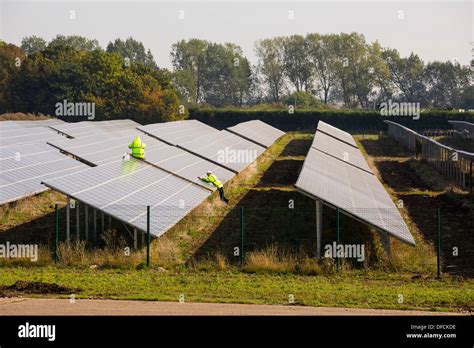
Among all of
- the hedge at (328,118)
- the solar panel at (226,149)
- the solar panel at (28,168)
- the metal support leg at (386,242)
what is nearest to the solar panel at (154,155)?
the solar panel at (28,168)

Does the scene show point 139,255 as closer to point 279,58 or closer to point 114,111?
point 114,111

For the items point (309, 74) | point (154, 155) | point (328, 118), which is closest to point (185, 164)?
point (154, 155)

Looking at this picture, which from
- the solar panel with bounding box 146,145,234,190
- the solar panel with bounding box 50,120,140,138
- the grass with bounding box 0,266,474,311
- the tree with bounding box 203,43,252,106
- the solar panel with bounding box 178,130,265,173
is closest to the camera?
the grass with bounding box 0,266,474,311

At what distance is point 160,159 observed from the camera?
36969 mm

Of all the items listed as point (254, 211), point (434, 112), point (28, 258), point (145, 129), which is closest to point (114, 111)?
point (145, 129)

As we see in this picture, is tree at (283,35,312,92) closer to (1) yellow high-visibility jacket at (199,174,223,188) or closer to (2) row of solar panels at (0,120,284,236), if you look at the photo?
(2) row of solar panels at (0,120,284,236)

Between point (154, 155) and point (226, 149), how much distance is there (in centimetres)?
1107

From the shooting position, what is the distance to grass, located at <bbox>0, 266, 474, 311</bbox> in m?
18.0

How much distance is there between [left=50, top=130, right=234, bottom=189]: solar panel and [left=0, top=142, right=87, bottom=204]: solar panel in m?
0.93

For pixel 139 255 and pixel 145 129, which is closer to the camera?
pixel 139 255

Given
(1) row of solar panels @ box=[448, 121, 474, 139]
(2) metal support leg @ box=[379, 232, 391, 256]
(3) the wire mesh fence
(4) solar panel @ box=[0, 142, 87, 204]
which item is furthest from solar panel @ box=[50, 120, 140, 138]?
(1) row of solar panels @ box=[448, 121, 474, 139]

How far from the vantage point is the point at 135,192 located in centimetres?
2691

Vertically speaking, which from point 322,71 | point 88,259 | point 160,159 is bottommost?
point 88,259

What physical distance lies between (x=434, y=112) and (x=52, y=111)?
45.9 meters
